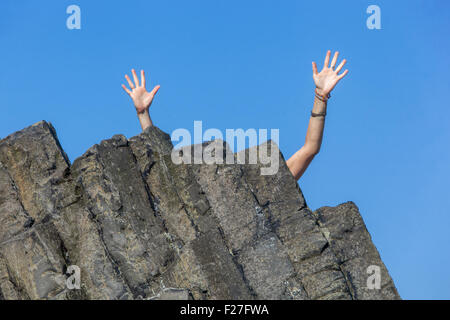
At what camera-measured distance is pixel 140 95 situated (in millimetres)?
11016

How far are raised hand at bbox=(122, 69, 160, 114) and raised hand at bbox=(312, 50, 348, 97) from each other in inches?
109

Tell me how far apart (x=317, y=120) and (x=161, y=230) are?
295 centimetres

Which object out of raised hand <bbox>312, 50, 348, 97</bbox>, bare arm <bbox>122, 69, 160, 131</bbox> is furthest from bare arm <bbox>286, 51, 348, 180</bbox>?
bare arm <bbox>122, 69, 160, 131</bbox>

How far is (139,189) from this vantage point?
9.77 m

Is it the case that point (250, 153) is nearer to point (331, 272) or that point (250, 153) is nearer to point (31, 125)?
point (331, 272)

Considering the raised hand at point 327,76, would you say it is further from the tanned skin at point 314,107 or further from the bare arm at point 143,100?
the bare arm at point 143,100

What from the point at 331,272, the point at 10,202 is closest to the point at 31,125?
the point at 10,202

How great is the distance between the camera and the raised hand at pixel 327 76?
9977 mm

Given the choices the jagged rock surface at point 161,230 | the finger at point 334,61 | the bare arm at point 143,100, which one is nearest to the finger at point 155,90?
the bare arm at point 143,100

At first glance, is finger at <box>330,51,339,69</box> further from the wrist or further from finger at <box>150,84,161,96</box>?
finger at <box>150,84,161,96</box>

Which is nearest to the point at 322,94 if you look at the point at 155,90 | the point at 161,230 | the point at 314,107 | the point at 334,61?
the point at 314,107

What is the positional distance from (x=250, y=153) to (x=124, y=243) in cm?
231

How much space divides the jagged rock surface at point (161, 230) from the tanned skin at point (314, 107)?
720 millimetres

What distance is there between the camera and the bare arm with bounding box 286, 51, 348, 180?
32.8ft
